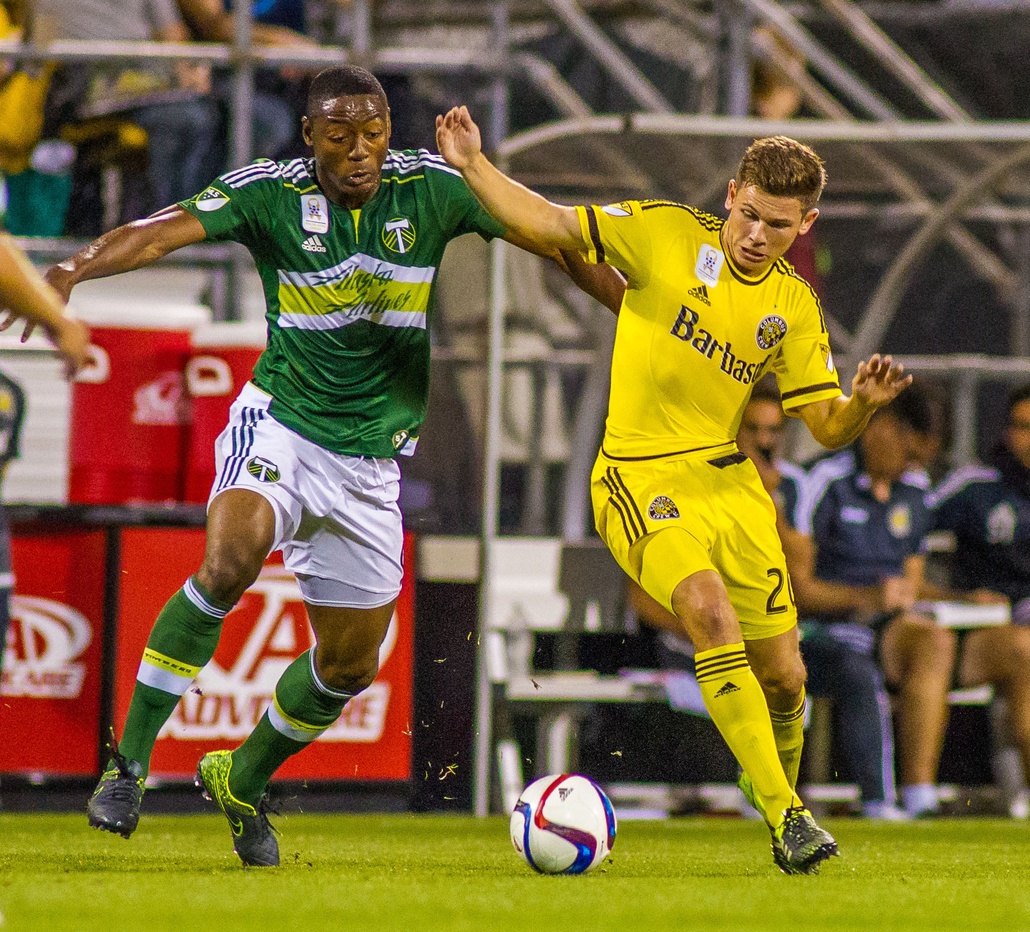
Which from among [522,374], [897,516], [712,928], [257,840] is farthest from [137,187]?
[712,928]

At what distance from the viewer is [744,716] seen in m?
5.54

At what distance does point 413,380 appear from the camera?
5980 mm

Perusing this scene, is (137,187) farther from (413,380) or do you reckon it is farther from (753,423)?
(413,380)

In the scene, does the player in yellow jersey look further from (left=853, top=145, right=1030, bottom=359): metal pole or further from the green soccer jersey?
(left=853, top=145, right=1030, bottom=359): metal pole

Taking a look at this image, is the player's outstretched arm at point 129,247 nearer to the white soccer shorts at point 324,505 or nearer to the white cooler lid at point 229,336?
the white soccer shorts at point 324,505

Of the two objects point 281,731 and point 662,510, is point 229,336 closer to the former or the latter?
point 281,731

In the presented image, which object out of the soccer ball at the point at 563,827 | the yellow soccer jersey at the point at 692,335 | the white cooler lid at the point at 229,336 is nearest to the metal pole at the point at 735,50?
the white cooler lid at the point at 229,336

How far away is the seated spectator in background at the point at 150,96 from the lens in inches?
378

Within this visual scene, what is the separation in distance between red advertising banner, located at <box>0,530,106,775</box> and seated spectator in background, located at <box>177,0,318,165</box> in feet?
7.59

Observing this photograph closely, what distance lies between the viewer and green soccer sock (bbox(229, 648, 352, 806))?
5828 millimetres

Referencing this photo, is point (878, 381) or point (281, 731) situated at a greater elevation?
point (878, 381)

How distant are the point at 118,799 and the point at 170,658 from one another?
1.52ft

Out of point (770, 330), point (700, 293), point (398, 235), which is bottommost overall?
point (770, 330)

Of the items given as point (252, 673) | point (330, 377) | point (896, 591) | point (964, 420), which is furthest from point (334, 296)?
point (964, 420)
